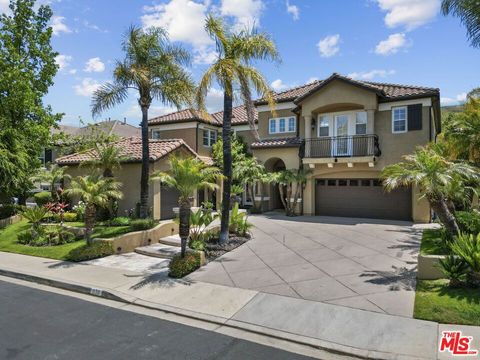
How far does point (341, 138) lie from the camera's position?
20.5 meters

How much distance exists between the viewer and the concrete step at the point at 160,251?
1267 cm

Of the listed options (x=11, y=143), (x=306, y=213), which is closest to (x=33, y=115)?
(x=11, y=143)

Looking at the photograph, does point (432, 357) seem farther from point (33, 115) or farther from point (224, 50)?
point (33, 115)

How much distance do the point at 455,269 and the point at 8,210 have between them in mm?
20672

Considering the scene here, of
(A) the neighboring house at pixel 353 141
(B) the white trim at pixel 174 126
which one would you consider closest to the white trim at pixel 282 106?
(A) the neighboring house at pixel 353 141

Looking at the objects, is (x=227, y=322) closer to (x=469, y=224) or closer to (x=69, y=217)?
(x=469, y=224)

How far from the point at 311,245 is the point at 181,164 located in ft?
19.0

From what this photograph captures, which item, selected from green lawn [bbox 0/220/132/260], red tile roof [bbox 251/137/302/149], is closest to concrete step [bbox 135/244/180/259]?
green lawn [bbox 0/220/132/260]

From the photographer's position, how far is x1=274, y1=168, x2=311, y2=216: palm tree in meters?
21.0

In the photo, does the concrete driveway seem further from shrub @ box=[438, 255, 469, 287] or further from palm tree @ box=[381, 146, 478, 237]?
palm tree @ box=[381, 146, 478, 237]

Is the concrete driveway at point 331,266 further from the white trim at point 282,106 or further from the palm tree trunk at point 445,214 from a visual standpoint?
the white trim at point 282,106

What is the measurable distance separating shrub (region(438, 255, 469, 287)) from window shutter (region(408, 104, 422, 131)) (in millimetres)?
12545

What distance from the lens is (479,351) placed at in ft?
18.6

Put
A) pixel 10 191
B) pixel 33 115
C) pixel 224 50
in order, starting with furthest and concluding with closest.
Answer: pixel 33 115 < pixel 10 191 < pixel 224 50
